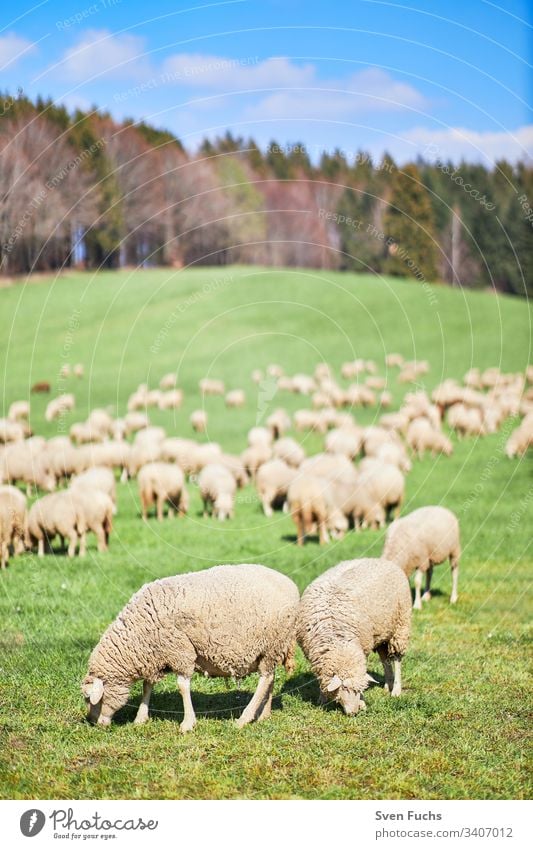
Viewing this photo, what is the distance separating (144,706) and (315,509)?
878cm

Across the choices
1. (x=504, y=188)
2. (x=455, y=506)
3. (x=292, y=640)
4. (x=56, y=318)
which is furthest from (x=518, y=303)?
Result: (x=292, y=640)

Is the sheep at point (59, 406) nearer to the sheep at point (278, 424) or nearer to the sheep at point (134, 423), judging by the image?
the sheep at point (134, 423)

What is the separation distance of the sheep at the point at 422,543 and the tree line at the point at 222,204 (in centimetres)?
460

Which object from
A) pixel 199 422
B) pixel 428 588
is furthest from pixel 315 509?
pixel 199 422

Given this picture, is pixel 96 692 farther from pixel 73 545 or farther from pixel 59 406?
pixel 59 406

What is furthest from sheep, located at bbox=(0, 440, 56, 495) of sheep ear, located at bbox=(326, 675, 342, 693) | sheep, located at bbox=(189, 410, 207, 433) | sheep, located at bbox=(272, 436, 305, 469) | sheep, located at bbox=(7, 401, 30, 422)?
sheep ear, located at bbox=(326, 675, 342, 693)

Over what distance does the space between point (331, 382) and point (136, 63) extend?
22.2m

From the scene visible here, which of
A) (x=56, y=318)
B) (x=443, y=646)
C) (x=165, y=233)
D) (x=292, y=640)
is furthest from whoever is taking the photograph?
(x=56, y=318)

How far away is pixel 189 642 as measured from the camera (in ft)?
26.3

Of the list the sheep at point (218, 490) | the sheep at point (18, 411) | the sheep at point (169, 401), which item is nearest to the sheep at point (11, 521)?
the sheep at point (218, 490)

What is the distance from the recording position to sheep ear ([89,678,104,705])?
7.88 meters

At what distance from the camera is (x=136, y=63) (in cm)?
1325

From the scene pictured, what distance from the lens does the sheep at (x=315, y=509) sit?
54.5 feet
